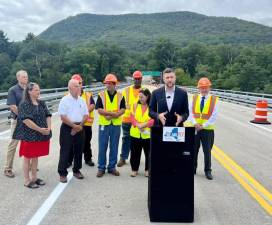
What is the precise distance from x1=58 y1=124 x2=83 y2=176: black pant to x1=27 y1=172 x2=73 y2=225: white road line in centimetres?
27

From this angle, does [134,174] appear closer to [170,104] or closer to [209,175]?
[209,175]

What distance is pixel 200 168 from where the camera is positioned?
317 inches

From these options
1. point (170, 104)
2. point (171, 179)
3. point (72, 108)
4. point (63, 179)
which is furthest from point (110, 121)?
point (171, 179)

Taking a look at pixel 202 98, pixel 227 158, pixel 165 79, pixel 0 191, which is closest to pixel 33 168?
pixel 0 191

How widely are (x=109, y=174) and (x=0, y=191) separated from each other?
6.74 feet

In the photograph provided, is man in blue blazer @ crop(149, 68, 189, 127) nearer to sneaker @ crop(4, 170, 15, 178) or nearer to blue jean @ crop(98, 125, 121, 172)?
blue jean @ crop(98, 125, 121, 172)

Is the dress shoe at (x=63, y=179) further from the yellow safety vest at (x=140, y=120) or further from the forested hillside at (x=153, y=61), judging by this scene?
the forested hillside at (x=153, y=61)

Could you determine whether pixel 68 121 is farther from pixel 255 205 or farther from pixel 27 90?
pixel 255 205

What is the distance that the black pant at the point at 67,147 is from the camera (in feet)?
22.5

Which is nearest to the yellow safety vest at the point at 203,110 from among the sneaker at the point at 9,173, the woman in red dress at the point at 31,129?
the woman in red dress at the point at 31,129

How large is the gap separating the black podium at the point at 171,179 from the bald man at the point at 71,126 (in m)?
2.15

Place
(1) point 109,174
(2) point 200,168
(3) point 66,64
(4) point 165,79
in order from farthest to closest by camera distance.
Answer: (3) point 66,64, (2) point 200,168, (1) point 109,174, (4) point 165,79

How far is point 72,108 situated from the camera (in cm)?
691

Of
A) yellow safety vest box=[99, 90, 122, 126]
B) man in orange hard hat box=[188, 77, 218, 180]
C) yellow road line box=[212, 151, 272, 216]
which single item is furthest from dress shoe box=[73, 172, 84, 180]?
yellow road line box=[212, 151, 272, 216]
